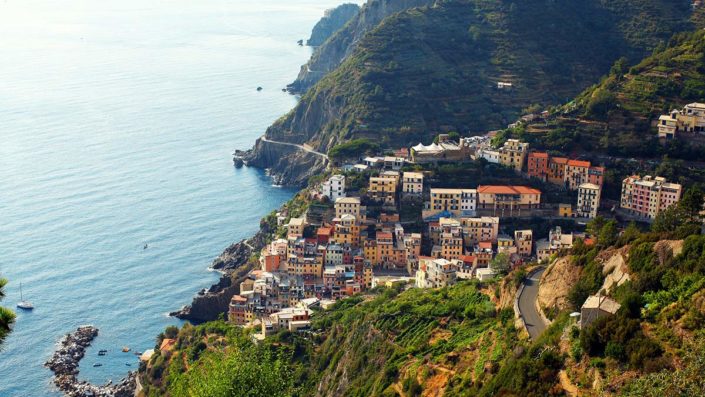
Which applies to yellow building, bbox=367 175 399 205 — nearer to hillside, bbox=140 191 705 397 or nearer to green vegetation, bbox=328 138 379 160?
green vegetation, bbox=328 138 379 160

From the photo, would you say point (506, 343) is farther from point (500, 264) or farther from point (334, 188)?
point (334, 188)

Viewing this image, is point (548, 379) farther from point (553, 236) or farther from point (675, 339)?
point (553, 236)

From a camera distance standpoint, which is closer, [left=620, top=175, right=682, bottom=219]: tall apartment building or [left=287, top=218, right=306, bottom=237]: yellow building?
[left=620, top=175, right=682, bottom=219]: tall apartment building

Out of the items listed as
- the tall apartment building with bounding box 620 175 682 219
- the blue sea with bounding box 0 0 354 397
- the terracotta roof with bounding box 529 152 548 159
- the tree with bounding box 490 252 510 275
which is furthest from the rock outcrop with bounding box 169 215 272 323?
the tall apartment building with bounding box 620 175 682 219

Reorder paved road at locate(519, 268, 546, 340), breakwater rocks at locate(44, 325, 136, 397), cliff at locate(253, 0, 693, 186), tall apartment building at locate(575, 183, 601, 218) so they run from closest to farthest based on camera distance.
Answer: paved road at locate(519, 268, 546, 340) → breakwater rocks at locate(44, 325, 136, 397) → tall apartment building at locate(575, 183, 601, 218) → cliff at locate(253, 0, 693, 186)

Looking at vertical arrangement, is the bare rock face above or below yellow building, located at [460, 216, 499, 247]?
above

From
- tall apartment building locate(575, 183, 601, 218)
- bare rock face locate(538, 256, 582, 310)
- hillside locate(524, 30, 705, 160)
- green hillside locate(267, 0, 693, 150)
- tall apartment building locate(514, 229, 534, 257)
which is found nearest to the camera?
bare rock face locate(538, 256, 582, 310)

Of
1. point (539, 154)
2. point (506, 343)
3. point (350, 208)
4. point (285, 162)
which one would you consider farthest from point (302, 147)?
point (506, 343)

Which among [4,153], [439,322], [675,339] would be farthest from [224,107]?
[675,339]

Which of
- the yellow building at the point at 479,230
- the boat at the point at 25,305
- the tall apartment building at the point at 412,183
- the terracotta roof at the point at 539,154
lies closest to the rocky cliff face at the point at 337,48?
the terracotta roof at the point at 539,154
